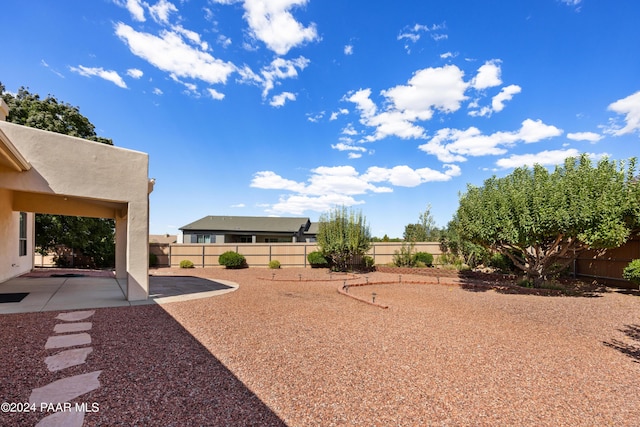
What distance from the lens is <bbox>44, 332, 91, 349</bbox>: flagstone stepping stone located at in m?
4.95

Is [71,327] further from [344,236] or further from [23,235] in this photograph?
[344,236]

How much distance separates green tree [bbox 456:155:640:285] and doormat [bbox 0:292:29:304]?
15.2m

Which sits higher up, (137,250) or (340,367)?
(137,250)

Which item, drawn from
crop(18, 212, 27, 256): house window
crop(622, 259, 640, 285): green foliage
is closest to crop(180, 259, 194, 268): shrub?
crop(18, 212, 27, 256): house window

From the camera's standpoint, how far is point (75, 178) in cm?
779

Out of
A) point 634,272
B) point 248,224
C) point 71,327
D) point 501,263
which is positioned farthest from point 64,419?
point 248,224

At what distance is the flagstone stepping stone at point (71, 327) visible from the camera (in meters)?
5.71

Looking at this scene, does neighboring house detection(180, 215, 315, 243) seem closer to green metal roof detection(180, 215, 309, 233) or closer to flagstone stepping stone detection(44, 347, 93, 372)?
green metal roof detection(180, 215, 309, 233)

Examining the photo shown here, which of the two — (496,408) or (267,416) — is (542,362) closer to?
(496,408)

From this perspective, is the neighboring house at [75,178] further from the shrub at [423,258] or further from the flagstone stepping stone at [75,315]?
the shrub at [423,258]

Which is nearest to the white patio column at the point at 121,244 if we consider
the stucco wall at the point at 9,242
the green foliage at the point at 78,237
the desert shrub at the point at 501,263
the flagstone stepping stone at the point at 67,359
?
the stucco wall at the point at 9,242

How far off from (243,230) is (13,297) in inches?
952

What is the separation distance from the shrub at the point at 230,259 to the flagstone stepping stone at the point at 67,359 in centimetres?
1580

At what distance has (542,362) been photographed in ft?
16.1
